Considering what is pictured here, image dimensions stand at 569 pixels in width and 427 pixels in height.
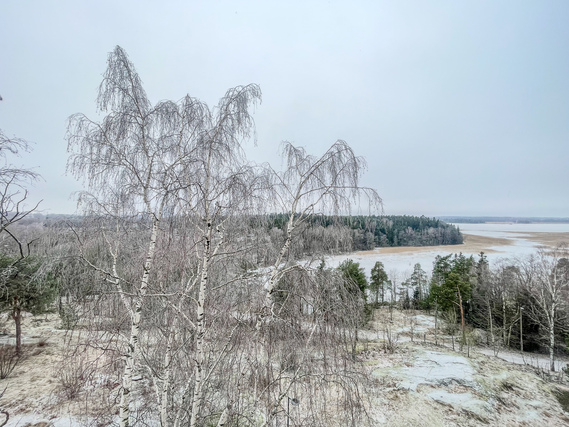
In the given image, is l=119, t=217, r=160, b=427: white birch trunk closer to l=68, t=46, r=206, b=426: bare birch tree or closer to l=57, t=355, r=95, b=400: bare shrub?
l=68, t=46, r=206, b=426: bare birch tree

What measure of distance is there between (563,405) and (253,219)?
13539mm

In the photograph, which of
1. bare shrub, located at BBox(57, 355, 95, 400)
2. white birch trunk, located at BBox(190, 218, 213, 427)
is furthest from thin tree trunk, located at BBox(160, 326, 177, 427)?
bare shrub, located at BBox(57, 355, 95, 400)

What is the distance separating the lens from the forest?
2662 millimetres

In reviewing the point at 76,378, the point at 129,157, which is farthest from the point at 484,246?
the point at 76,378

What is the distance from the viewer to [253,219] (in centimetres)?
309

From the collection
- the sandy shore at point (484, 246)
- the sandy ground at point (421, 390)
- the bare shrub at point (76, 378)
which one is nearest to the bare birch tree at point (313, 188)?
the bare shrub at point (76, 378)

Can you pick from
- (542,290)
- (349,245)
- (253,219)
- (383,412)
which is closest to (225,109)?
(253,219)

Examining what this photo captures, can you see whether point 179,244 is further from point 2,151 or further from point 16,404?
point 16,404

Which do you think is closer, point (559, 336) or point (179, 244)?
point (179, 244)

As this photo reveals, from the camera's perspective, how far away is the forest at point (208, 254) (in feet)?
8.73

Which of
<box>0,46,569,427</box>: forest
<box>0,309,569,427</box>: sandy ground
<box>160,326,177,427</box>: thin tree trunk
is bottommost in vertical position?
<box>0,309,569,427</box>: sandy ground

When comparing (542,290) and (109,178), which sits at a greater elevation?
(109,178)

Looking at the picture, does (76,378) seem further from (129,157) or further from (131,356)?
(129,157)

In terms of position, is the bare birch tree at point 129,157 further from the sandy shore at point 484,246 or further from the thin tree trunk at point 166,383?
the sandy shore at point 484,246
